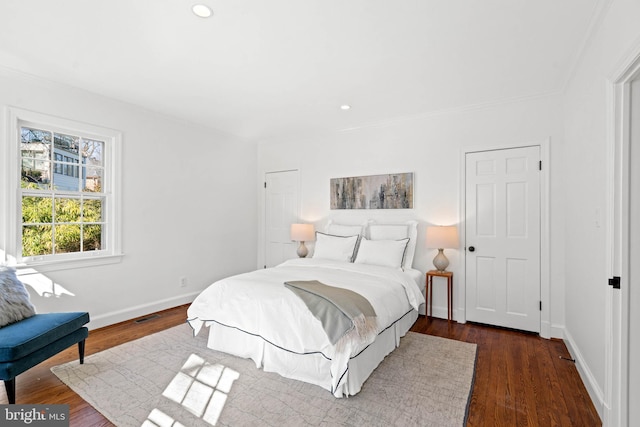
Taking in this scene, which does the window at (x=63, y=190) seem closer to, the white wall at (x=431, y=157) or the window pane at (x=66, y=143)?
the window pane at (x=66, y=143)

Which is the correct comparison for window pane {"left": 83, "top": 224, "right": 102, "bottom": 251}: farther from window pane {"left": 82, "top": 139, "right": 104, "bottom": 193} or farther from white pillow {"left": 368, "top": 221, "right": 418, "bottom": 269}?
white pillow {"left": 368, "top": 221, "right": 418, "bottom": 269}

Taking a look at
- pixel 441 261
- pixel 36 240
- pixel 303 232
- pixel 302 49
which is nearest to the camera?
pixel 302 49

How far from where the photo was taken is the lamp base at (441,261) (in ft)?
12.0

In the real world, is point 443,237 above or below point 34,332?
above

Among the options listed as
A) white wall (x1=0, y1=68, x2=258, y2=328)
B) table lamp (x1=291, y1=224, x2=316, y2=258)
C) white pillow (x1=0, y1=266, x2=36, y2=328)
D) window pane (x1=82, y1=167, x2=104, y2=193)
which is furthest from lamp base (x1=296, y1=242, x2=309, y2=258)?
white pillow (x1=0, y1=266, x2=36, y2=328)

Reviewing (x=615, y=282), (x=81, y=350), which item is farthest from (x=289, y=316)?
(x=615, y=282)

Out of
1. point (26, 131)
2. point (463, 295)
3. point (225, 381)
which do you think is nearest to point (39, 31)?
point (26, 131)

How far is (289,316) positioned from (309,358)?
0.33 metres

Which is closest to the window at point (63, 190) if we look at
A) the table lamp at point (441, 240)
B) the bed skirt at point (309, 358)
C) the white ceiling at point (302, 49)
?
the white ceiling at point (302, 49)

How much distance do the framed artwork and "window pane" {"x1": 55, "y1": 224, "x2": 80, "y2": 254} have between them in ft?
10.3

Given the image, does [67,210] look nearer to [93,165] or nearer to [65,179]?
[65,179]

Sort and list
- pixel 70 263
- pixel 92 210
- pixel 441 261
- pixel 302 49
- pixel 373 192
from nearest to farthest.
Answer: pixel 302 49 → pixel 70 263 → pixel 92 210 → pixel 441 261 → pixel 373 192

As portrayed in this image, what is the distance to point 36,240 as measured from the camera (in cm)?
310

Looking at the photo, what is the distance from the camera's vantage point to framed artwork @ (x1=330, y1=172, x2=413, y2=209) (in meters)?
4.14
